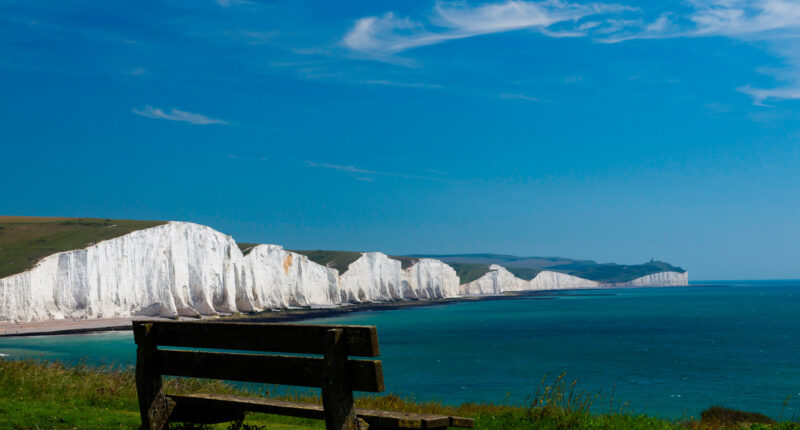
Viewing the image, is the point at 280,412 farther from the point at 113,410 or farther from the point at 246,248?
the point at 246,248

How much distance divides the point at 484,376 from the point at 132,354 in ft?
64.3

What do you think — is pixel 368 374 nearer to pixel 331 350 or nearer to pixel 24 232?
pixel 331 350

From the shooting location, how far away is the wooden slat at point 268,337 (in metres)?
5.07

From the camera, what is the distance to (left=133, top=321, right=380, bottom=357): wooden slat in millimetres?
5066

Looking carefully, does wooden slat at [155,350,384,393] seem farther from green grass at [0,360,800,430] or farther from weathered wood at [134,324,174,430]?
green grass at [0,360,800,430]

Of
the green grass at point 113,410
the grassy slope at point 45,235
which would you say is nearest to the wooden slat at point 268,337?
the green grass at point 113,410

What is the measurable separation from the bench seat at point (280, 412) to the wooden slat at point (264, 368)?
1.37 ft

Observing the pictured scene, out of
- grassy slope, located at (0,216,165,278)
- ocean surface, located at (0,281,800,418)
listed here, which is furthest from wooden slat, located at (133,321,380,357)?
grassy slope, located at (0,216,165,278)

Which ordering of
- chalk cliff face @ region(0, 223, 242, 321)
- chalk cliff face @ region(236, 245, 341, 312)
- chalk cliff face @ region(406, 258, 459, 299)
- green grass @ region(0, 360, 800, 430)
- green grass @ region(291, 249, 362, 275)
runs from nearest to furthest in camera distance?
green grass @ region(0, 360, 800, 430), chalk cliff face @ region(0, 223, 242, 321), chalk cliff face @ region(236, 245, 341, 312), green grass @ region(291, 249, 362, 275), chalk cliff face @ region(406, 258, 459, 299)

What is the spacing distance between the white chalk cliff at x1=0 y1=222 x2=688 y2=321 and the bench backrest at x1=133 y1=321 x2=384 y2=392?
56.7m

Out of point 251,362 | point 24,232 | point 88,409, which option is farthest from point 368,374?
point 24,232

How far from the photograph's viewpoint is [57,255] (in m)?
59.6

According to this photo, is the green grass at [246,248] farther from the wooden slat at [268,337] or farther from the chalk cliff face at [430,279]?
the wooden slat at [268,337]

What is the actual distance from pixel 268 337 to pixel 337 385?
0.72 m
